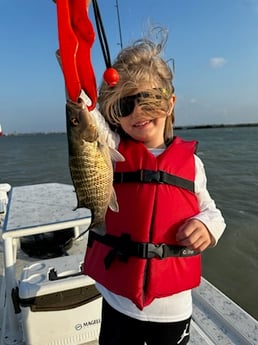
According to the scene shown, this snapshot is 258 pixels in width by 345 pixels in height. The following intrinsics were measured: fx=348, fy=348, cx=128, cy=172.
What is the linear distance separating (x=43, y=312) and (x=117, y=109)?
166cm

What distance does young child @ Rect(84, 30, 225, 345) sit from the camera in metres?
1.61

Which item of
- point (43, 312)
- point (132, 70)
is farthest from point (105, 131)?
point (43, 312)

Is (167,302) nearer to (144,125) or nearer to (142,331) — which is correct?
(142,331)

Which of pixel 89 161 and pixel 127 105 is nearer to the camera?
pixel 89 161

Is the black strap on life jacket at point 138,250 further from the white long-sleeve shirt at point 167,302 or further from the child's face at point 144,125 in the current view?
the child's face at point 144,125

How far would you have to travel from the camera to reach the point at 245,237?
8023 mm

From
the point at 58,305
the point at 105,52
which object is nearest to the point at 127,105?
the point at 105,52

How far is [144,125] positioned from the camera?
5.49ft

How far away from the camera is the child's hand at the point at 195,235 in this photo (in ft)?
5.10

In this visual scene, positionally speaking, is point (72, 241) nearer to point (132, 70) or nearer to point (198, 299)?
point (198, 299)

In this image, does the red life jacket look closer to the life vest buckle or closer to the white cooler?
the life vest buckle

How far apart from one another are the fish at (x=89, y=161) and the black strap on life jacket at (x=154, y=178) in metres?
0.30

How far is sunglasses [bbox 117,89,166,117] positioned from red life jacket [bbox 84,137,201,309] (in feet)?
0.70

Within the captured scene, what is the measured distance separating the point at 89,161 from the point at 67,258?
72.1 inches
